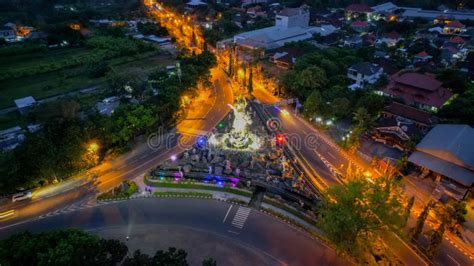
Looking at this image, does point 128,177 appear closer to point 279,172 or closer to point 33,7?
point 279,172

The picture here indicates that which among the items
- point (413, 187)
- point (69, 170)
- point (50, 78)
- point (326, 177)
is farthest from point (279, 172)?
point (50, 78)

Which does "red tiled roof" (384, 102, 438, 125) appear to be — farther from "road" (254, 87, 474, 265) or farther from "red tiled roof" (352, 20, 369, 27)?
"red tiled roof" (352, 20, 369, 27)

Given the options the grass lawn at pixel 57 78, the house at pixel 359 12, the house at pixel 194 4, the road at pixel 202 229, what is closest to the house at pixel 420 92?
the road at pixel 202 229

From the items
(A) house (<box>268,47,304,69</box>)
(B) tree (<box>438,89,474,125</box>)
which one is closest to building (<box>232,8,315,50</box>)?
(A) house (<box>268,47,304,69</box>)

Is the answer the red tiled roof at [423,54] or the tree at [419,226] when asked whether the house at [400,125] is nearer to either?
the tree at [419,226]

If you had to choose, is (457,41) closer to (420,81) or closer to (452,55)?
(452,55)
